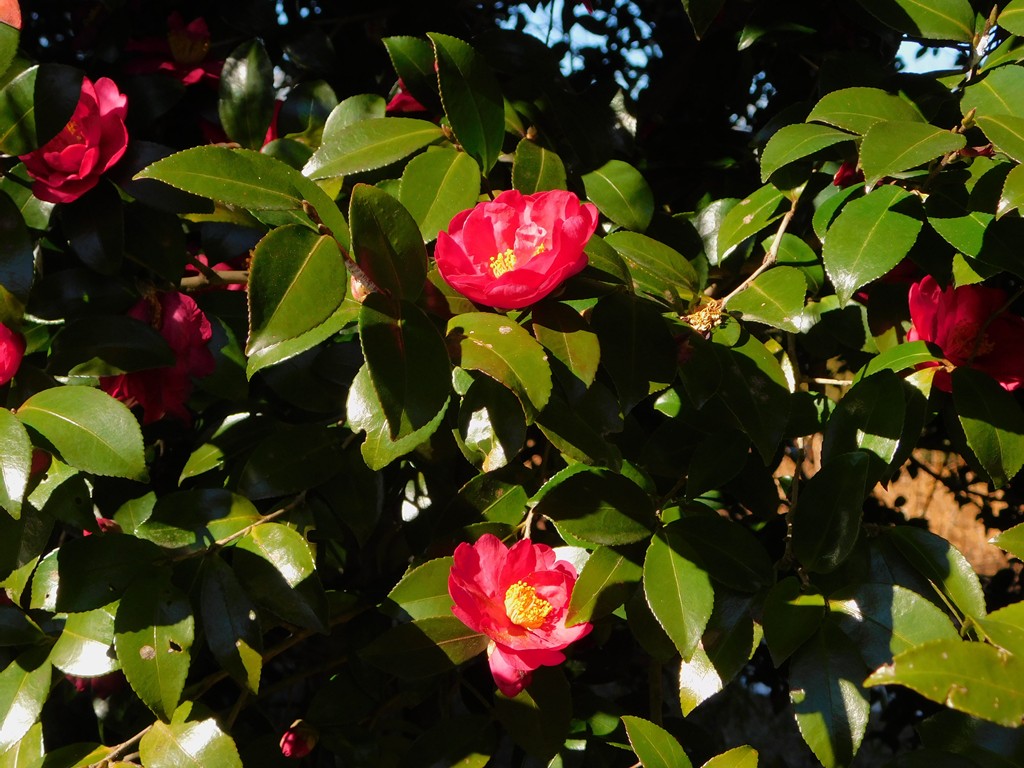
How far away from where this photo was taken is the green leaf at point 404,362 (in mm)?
632

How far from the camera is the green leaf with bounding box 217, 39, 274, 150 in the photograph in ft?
3.75

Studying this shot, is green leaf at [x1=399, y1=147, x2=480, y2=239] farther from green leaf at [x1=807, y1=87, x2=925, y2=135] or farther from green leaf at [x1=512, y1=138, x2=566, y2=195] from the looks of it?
green leaf at [x1=807, y1=87, x2=925, y2=135]

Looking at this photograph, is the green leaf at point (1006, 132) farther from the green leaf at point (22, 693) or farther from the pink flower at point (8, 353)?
the green leaf at point (22, 693)

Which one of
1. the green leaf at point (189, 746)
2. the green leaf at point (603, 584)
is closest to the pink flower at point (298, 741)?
the green leaf at point (189, 746)

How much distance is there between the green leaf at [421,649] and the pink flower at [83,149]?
1.66 ft

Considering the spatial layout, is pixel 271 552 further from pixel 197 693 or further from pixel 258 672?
pixel 197 693

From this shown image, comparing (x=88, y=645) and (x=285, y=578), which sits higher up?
(x=285, y=578)

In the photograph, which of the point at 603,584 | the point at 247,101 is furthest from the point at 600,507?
the point at 247,101

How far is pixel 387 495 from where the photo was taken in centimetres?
121

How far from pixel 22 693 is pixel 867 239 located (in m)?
0.90

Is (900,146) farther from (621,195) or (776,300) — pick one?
(621,195)

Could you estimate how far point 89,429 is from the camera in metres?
0.81

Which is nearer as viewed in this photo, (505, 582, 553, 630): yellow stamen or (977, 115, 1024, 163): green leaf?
(977, 115, 1024, 163): green leaf

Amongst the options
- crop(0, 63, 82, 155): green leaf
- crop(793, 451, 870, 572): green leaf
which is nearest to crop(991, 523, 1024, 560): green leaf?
crop(793, 451, 870, 572): green leaf
